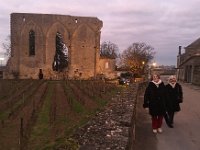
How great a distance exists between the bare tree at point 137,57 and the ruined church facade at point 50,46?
51.0 ft

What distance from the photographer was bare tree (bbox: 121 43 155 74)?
64.6 meters

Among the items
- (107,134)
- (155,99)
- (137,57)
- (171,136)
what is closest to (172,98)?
(155,99)

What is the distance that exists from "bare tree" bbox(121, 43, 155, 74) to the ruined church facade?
1554 cm

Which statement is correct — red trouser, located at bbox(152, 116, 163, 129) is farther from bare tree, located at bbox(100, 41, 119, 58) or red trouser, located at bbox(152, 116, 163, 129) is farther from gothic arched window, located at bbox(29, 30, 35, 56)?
bare tree, located at bbox(100, 41, 119, 58)

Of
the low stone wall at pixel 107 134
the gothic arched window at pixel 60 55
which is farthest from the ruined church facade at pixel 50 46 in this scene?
the low stone wall at pixel 107 134

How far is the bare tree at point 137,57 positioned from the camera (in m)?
64.6

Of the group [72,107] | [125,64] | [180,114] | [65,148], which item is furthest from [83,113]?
[125,64]

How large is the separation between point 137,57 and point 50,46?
25343 mm

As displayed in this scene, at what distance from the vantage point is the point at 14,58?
47188mm

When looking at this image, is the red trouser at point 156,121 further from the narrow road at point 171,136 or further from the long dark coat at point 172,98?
the long dark coat at point 172,98

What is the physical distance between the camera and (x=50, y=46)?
47906 millimetres

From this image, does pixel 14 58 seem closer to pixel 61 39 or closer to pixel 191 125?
pixel 61 39

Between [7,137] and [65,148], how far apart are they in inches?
230

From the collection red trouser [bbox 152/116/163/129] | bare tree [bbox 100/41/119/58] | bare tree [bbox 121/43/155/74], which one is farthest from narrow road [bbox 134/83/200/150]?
bare tree [bbox 100/41/119/58]
